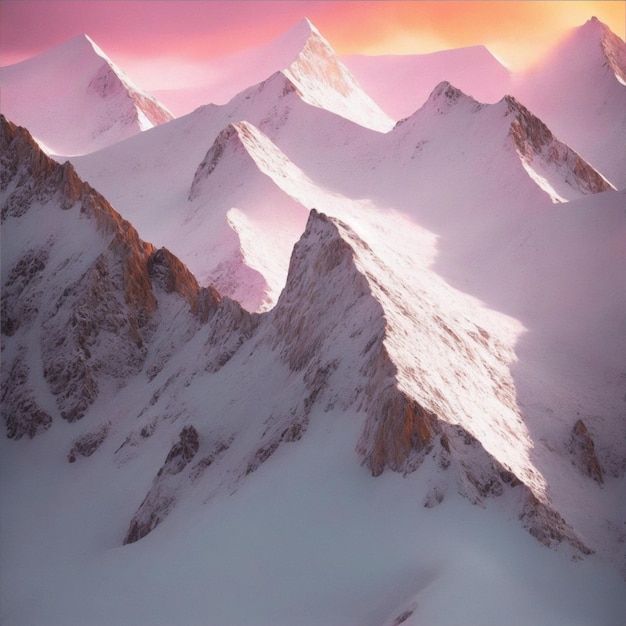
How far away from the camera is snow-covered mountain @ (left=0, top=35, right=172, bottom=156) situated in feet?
449

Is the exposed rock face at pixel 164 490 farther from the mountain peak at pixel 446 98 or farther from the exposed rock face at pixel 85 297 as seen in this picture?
the mountain peak at pixel 446 98

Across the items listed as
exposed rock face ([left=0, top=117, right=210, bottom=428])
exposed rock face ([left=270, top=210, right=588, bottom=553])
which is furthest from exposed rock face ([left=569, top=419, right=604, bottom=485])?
exposed rock face ([left=0, top=117, right=210, bottom=428])

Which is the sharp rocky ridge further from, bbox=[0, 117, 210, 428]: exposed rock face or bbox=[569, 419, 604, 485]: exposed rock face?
bbox=[569, 419, 604, 485]: exposed rock face

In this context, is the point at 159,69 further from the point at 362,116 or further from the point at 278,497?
the point at 278,497

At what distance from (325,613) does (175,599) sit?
8.56 m

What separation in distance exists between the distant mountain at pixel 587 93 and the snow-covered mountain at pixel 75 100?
49.8 m

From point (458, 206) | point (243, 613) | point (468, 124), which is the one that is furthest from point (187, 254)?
point (243, 613)

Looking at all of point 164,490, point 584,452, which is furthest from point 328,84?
point 584,452

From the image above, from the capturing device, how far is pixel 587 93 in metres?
130

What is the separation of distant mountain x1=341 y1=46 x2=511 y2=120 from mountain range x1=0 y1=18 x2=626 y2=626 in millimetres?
29904

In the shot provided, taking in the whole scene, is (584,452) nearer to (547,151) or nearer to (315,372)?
(315,372)

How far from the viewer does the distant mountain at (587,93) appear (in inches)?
4577

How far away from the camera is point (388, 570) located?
4034 cm

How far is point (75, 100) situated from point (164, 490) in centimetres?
10221
